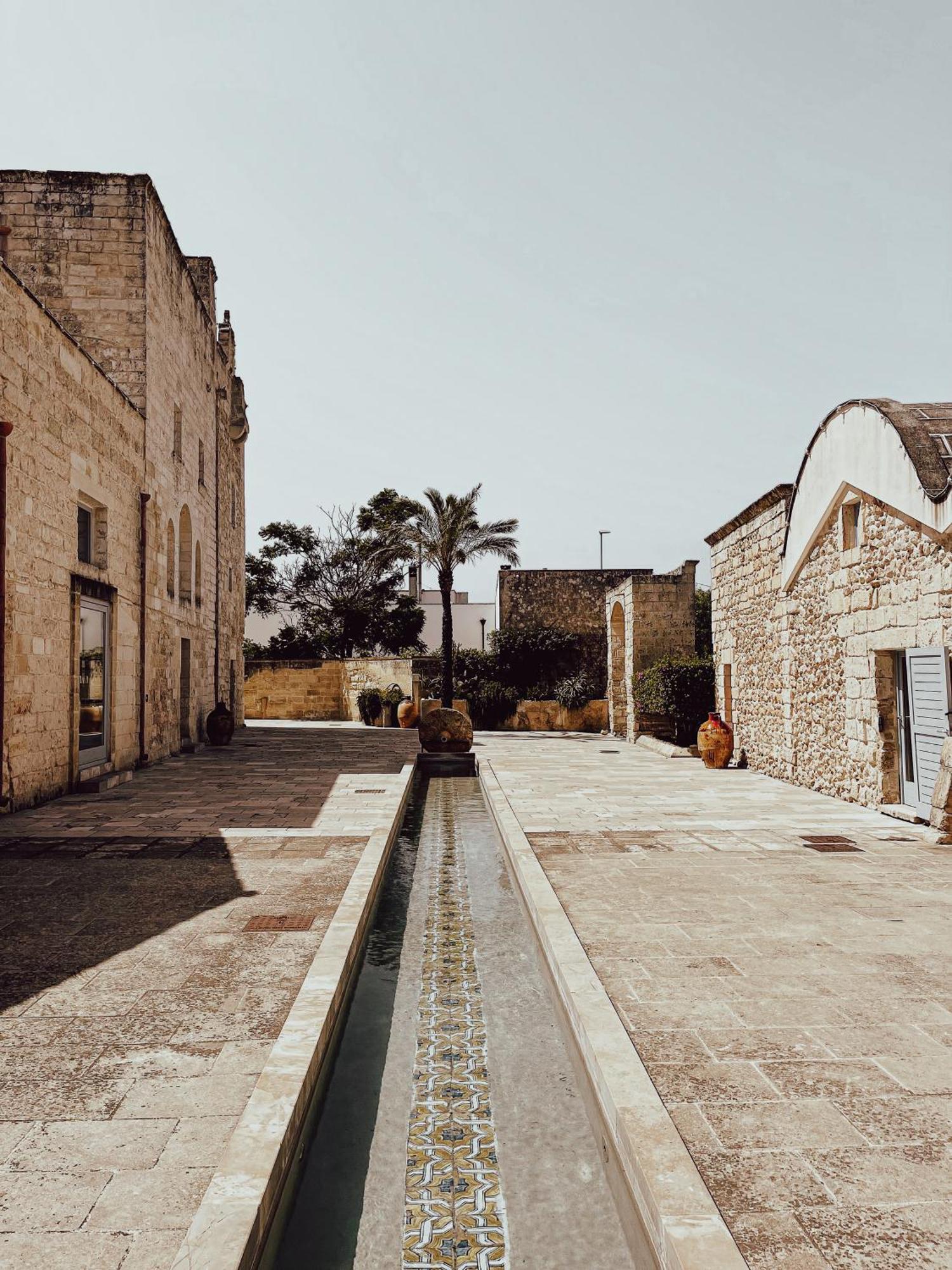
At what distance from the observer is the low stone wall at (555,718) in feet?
82.8

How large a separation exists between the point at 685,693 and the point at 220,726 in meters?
9.46

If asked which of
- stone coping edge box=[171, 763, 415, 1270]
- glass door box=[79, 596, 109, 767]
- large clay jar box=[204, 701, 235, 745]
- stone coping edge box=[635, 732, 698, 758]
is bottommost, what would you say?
stone coping edge box=[635, 732, 698, 758]

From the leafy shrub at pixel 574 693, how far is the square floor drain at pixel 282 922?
20.8m

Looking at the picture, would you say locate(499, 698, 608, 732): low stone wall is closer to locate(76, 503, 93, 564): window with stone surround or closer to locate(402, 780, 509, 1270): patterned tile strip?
locate(76, 503, 93, 564): window with stone surround

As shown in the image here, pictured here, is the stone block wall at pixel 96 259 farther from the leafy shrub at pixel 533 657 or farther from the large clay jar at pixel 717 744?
the leafy shrub at pixel 533 657

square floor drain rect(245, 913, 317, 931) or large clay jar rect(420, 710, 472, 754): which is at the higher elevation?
large clay jar rect(420, 710, 472, 754)

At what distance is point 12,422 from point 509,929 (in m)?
6.87

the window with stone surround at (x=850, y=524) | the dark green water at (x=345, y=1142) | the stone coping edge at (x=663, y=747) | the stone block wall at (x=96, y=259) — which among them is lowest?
the dark green water at (x=345, y=1142)

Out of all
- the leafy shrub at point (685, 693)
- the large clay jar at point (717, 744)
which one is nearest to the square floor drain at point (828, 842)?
the large clay jar at point (717, 744)

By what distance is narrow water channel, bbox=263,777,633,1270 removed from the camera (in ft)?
8.34

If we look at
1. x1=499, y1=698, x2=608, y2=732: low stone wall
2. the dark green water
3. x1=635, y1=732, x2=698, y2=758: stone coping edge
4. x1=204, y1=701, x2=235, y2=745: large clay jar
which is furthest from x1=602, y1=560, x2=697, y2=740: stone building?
the dark green water

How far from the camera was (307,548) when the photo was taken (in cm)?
4134

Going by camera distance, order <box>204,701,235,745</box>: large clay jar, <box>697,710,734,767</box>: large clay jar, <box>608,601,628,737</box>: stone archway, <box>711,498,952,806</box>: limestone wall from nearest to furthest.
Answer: <box>711,498,952,806</box>: limestone wall
<box>697,710,734,767</box>: large clay jar
<box>204,701,235,745</box>: large clay jar
<box>608,601,628,737</box>: stone archway

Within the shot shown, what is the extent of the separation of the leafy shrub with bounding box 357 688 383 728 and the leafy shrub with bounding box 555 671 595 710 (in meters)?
5.53
